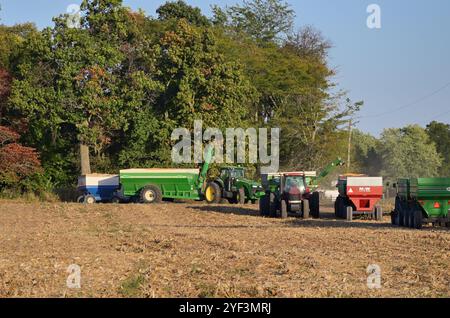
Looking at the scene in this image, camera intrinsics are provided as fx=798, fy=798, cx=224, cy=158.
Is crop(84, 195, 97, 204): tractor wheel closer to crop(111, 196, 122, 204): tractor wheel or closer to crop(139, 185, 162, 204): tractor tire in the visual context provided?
crop(111, 196, 122, 204): tractor wheel

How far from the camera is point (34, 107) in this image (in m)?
49.3

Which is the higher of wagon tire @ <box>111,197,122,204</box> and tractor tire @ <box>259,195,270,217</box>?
tractor tire @ <box>259,195,270,217</box>

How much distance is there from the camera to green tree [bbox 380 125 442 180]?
94375 mm

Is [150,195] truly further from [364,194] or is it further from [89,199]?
[364,194]

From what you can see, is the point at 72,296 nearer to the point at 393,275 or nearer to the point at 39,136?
the point at 393,275

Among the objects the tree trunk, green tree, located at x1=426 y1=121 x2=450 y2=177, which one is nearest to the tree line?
the tree trunk

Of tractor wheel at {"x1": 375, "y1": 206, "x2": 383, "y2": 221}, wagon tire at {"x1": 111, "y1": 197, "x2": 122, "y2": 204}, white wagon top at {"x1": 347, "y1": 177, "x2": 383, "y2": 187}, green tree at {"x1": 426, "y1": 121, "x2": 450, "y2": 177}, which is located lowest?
wagon tire at {"x1": 111, "y1": 197, "x2": 122, "y2": 204}

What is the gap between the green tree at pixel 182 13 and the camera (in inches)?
2785

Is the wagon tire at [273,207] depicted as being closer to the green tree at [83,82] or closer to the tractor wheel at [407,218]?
Answer: the tractor wheel at [407,218]

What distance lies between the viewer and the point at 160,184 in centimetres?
4641

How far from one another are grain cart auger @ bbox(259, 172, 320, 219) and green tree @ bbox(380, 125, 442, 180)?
194ft

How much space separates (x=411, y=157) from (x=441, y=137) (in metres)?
12.4

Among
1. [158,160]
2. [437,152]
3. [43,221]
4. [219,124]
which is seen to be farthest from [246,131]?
[437,152]

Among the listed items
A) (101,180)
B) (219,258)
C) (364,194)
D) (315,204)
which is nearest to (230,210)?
(315,204)
